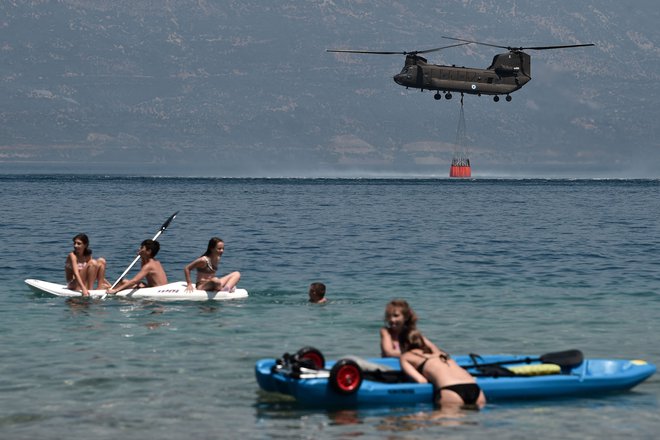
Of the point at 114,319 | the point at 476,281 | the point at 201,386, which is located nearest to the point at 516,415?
the point at 201,386

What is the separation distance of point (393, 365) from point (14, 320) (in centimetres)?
1132

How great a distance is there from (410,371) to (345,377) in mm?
1028

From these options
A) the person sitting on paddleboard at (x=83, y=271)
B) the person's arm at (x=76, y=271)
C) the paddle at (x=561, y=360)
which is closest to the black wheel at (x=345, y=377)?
the paddle at (x=561, y=360)

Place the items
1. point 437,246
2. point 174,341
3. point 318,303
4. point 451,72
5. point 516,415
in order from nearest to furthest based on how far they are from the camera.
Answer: point 516,415
point 174,341
point 318,303
point 437,246
point 451,72

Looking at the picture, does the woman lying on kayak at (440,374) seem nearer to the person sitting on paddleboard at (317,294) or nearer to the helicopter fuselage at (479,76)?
the person sitting on paddleboard at (317,294)

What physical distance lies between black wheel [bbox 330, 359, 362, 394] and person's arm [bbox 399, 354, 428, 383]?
2.50ft

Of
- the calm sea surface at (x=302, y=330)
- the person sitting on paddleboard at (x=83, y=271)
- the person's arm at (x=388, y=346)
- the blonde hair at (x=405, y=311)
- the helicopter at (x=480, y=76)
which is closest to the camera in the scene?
the calm sea surface at (x=302, y=330)

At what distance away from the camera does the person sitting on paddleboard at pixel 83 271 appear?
91.6ft

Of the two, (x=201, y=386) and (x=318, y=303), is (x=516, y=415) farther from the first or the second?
(x=318, y=303)

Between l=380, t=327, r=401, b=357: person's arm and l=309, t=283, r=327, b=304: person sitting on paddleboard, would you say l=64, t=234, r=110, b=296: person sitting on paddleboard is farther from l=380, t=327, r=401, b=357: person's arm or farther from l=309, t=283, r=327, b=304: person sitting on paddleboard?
l=380, t=327, r=401, b=357: person's arm

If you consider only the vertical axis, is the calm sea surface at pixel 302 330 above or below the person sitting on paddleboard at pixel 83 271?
below

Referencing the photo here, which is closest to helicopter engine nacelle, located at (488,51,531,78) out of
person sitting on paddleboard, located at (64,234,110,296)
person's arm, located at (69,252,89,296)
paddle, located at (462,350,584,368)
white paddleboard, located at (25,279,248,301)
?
white paddleboard, located at (25,279,248,301)

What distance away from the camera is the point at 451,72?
120125 mm

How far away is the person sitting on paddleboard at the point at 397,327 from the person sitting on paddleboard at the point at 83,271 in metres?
11.7
